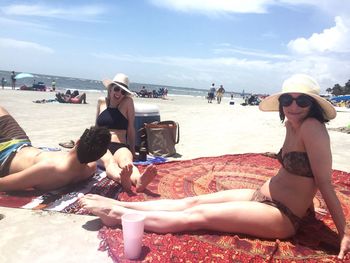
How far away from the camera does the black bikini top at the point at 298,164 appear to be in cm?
318

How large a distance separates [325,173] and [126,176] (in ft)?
7.49

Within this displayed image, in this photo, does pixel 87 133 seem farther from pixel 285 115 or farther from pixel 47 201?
pixel 285 115

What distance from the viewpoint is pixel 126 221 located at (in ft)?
9.48

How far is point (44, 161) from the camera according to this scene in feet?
13.5

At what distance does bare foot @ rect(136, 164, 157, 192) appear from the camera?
14.3 ft

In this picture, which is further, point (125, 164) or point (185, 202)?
point (125, 164)

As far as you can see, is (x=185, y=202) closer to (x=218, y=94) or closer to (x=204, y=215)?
(x=204, y=215)

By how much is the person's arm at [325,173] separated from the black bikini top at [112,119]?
344 centimetres

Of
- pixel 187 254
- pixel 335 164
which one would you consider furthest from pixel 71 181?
pixel 335 164

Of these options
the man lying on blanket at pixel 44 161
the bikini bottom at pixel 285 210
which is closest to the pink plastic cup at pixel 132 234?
the bikini bottom at pixel 285 210

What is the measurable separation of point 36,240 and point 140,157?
3.29 meters

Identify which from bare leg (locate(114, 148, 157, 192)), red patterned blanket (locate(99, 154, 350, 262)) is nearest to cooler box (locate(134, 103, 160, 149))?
bare leg (locate(114, 148, 157, 192))

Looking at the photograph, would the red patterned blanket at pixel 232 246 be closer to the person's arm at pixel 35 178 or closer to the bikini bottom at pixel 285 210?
the bikini bottom at pixel 285 210

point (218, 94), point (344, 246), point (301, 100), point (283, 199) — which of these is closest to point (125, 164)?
point (283, 199)
